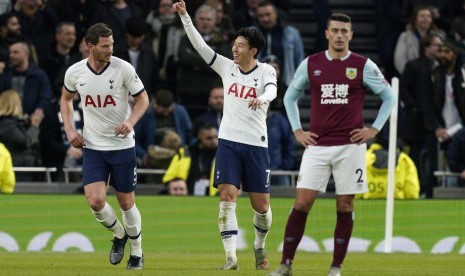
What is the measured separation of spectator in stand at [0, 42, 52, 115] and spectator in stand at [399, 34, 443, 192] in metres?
5.71

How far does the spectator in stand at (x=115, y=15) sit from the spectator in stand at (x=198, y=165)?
2.97 m

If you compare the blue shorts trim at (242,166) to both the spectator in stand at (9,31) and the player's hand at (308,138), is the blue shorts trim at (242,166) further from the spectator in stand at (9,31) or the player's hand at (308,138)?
the spectator in stand at (9,31)

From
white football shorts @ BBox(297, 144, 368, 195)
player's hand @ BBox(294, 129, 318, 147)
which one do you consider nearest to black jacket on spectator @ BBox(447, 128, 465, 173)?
white football shorts @ BBox(297, 144, 368, 195)

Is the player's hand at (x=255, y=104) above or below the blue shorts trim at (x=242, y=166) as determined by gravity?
above

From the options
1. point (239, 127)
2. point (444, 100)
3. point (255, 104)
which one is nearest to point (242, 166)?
point (239, 127)

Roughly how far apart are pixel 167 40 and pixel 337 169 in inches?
432

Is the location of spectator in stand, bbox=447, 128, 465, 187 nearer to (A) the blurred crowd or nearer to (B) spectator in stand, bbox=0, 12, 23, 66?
(A) the blurred crowd

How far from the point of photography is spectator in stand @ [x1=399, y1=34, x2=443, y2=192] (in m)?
23.3

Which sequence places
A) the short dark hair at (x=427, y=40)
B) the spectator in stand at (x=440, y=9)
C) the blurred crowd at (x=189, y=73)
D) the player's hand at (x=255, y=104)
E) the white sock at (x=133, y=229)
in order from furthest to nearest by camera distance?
the spectator in stand at (x=440, y=9) → the short dark hair at (x=427, y=40) → the blurred crowd at (x=189, y=73) → the white sock at (x=133, y=229) → the player's hand at (x=255, y=104)

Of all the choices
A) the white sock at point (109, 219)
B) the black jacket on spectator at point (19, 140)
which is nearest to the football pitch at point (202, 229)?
the black jacket on spectator at point (19, 140)

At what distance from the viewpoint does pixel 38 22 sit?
24344 millimetres

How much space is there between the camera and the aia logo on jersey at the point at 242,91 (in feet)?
52.6

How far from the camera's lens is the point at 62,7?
24703mm

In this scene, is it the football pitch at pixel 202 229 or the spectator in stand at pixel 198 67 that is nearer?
the football pitch at pixel 202 229
